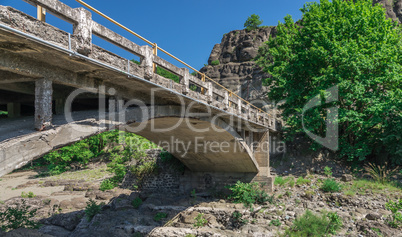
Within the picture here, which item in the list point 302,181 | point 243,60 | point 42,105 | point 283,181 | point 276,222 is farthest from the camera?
point 243,60

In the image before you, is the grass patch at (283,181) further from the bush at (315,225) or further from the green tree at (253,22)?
the green tree at (253,22)

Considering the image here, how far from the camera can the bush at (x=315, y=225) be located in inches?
418

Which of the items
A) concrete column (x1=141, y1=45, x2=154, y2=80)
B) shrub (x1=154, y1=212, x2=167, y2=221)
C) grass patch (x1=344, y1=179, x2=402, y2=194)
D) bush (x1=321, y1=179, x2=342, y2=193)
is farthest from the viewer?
bush (x1=321, y1=179, x2=342, y2=193)

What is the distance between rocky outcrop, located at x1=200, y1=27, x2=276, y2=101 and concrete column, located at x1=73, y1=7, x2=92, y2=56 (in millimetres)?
30567

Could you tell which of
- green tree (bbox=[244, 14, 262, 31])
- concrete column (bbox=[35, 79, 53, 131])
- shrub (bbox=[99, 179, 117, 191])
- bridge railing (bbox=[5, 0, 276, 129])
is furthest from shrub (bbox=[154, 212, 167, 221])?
green tree (bbox=[244, 14, 262, 31])

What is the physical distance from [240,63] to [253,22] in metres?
12.7

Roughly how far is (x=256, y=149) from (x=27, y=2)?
1500 cm

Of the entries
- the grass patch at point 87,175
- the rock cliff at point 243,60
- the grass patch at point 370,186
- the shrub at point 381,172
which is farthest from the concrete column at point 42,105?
the rock cliff at point 243,60

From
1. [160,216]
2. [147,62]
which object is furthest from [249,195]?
[147,62]

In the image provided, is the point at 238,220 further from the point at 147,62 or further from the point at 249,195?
the point at 147,62

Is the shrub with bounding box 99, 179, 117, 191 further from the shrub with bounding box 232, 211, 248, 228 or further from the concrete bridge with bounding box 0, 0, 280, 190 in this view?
the concrete bridge with bounding box 0, 0, 280, 190

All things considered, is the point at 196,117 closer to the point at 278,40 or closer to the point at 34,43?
the point at 34,43

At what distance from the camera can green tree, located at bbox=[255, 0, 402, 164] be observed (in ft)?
49.2

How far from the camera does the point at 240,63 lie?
142ft
